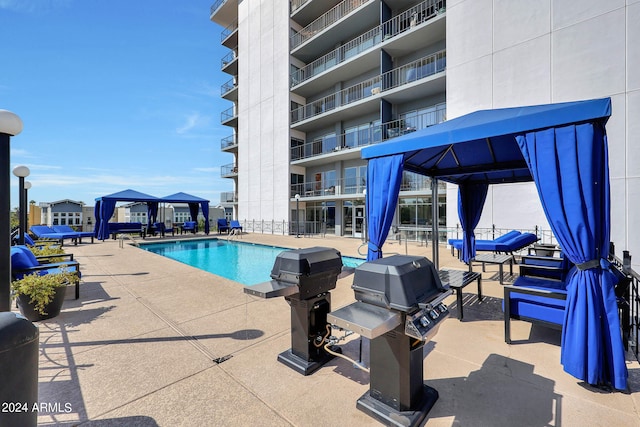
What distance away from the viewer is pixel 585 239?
2.50 meters

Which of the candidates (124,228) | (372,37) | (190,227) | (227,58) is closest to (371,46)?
(372,37)

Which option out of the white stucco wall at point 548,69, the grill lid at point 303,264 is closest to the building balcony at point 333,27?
the white stucco wall at point 548,69

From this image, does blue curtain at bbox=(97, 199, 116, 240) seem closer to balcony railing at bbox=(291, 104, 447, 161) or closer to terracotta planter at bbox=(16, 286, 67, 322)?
balcony railing at bbox=(291, 104, 447, 161)

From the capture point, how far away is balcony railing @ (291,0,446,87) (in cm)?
1307

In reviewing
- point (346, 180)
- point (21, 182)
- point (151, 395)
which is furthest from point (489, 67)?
point (21, 182)

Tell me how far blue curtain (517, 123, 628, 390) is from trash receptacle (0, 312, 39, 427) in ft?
13.4

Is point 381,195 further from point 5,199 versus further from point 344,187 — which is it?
point 344,187

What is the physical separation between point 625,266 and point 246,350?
4.31 m

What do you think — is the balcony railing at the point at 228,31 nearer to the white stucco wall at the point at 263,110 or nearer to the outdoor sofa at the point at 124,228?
the white stucco wall at the point at 263,110

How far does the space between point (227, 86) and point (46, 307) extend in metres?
26.3

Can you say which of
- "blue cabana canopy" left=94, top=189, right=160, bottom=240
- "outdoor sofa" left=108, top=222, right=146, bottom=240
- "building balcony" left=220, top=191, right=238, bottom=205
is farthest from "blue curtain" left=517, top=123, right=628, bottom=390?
"building balcony" left=220, top=191, right=238, bottom=205

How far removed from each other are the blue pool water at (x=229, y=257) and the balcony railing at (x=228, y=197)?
9913 millimetres

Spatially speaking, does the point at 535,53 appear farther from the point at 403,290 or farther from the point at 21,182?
the point at 21,182

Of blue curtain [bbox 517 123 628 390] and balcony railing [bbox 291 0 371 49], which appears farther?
balcony railing [bbox 291 0 371 49]
